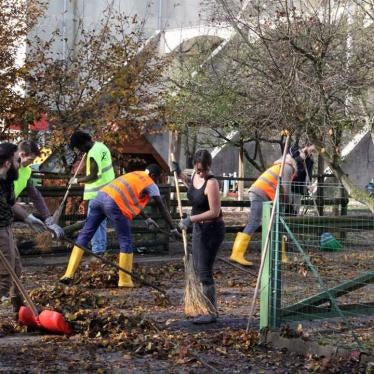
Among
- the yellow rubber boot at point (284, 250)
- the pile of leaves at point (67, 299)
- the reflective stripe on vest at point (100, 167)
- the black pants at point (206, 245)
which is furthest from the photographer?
the reflective stripe on vest at point (100, 167)

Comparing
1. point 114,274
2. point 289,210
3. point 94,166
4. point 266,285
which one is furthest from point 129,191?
point 266,285

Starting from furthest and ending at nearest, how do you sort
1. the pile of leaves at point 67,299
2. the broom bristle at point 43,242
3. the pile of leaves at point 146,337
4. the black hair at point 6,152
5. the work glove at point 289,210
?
the broom bristle at point 43,242, the work glove at point 289,210, the pile of leaves at point 67,299, the black hair at point 6,152, the pile of leaves at point 146,337

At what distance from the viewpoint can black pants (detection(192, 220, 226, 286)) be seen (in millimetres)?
8234

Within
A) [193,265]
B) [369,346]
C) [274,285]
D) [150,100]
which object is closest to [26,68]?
[150,100]

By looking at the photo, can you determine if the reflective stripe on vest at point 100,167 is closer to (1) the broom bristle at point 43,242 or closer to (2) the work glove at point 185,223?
(1) the broom bristle at point 43,242

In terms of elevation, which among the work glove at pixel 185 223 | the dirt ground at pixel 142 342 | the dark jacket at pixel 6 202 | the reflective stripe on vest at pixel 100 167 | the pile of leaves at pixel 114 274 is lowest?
the dirt ground at pixel 142 342

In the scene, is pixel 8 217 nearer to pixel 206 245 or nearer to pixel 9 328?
pixel 9 328

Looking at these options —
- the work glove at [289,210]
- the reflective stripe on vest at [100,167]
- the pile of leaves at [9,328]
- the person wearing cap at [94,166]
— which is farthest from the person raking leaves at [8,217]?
the reflective stripe on vest at [100,167]

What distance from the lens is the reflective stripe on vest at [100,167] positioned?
11398 millimetres

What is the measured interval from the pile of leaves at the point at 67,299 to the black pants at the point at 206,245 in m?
1.18

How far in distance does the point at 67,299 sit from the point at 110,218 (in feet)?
5.67

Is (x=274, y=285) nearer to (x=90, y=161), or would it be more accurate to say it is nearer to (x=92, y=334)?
(x=92, y=334)

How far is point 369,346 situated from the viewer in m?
6.87

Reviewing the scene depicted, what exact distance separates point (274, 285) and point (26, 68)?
823cm
